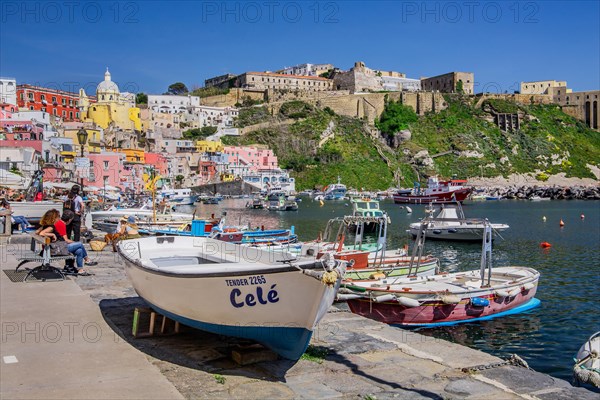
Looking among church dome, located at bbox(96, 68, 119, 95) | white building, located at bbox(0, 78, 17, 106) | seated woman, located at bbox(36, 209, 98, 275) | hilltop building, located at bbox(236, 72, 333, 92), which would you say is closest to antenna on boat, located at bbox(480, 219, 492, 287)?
seated woman, located at bbox(36, 209, 98, 275)

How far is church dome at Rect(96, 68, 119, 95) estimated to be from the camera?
94438 mm

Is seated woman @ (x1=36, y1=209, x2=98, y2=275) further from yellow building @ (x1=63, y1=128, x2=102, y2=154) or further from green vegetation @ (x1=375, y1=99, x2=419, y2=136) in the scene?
green vegetation @ (x1=375, y1=99, x2=419, y2=136)

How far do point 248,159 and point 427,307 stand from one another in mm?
85115

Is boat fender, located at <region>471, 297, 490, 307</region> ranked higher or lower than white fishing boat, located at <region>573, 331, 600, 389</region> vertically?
higher

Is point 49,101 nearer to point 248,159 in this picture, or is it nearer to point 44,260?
point 248,159

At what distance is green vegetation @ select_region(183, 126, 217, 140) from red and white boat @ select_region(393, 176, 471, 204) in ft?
131

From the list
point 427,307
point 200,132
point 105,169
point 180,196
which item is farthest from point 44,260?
point 200,132

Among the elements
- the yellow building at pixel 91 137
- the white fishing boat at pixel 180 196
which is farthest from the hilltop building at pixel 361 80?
the yellow building at pixel 91 137

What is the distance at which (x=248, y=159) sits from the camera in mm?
97500

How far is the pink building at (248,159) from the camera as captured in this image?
95.4 m

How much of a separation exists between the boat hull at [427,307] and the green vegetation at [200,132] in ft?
305

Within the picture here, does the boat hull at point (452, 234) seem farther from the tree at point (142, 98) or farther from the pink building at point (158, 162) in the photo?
the tree at point (142, 98)

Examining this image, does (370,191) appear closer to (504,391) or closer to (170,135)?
(170,135)

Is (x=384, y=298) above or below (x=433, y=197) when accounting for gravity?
below
